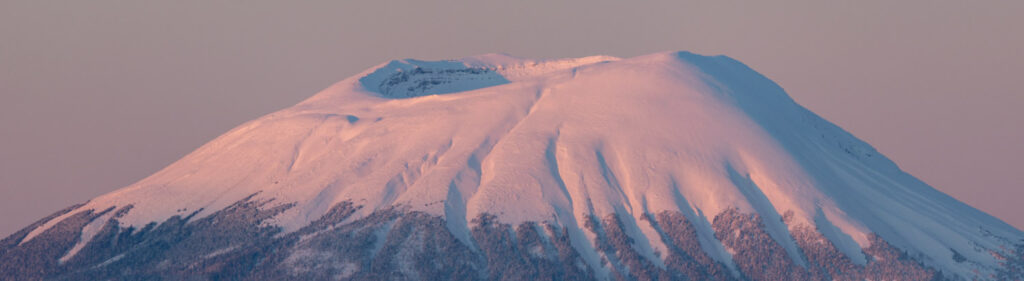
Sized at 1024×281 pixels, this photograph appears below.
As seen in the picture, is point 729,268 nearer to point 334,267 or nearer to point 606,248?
point 606,248

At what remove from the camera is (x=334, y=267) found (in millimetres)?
192625

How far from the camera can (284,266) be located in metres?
194

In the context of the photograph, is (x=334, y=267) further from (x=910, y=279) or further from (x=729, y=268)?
(x=910, y=279)

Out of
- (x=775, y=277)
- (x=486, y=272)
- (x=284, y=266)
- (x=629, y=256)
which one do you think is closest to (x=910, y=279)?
(x=775, y=277)

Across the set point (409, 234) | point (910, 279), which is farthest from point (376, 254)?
point (910, 279)

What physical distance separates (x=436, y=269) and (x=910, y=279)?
68.0 m

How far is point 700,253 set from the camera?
198 metres

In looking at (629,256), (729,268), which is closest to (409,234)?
(629,256)

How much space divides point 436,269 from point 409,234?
9.29 m

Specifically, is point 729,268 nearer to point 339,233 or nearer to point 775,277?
point 775,277

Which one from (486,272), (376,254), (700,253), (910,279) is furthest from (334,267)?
(910,279)

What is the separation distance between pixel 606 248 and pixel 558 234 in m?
7.29

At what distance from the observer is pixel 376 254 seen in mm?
195125

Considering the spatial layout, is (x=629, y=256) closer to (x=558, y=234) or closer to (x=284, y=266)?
(x=558, y=234)
